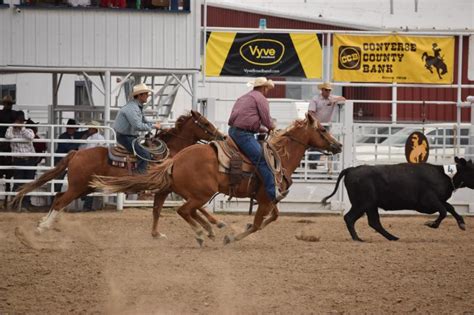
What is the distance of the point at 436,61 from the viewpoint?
19.6 m

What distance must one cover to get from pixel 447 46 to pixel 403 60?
2.64ft

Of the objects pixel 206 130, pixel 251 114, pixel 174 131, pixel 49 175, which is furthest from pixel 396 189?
pixel 49 175

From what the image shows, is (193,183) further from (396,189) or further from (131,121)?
(396,189)

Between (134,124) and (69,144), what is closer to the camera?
(134,124)

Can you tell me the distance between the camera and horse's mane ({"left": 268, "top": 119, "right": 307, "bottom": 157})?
43.4 feet

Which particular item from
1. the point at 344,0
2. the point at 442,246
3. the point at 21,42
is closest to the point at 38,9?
the point at 21,42

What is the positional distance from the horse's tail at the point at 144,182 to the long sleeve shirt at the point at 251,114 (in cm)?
91

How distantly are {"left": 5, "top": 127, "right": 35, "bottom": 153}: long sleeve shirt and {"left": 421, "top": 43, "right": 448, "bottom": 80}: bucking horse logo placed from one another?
6956 mm

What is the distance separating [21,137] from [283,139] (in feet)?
21.3

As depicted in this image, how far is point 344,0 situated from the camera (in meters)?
29.5

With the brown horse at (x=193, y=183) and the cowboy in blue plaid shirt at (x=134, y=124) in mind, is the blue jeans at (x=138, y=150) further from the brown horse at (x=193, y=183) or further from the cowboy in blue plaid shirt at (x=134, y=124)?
the brown horse at (x=193, y=183)

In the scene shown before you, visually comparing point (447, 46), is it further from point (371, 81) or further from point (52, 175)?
point (52, 175)

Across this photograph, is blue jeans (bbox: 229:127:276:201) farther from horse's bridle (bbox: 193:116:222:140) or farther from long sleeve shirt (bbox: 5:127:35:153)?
long sleeve shirt (bbox: 5:127:35:153)

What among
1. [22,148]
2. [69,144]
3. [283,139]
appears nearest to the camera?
[283,139]
